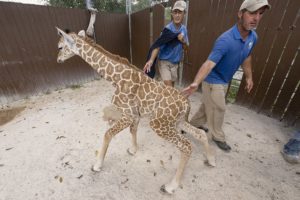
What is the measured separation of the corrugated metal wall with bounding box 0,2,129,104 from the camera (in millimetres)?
4844

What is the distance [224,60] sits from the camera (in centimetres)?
260

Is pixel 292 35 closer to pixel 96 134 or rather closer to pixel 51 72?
pixel 96 134

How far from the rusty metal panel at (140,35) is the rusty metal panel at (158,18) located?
351mm

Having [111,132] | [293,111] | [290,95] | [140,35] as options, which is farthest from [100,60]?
[140,35]

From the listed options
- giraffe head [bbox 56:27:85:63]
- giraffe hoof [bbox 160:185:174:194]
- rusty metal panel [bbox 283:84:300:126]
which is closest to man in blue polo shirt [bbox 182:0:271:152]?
giraffe hoof [bbox 160:185:174:194]

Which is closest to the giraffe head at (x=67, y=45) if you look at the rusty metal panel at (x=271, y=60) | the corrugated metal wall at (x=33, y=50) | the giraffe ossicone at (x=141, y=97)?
the giraffe ossicone at (x=141, y=97)

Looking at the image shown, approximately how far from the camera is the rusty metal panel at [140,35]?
22.0 ft

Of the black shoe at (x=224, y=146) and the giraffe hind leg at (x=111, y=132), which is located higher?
the giraffe hind leg at (x=111, y=132)

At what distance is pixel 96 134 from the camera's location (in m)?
3.72

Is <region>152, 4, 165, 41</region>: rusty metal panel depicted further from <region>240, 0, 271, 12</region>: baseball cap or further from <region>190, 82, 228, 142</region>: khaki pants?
<region>240, 0, 271, 12</region>: baseball cap

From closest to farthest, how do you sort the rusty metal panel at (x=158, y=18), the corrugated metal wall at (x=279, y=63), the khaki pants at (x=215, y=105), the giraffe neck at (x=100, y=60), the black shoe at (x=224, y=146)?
1. the giraffe neck at (x=100, y=60)
2. the khaki pants at (x=215, y=105)
3. the black shoe at (x=224, y=146)
4. the corrugated metal wall at (x=279, y=63)
5. the rusty metal panel at (x=158, y=18)

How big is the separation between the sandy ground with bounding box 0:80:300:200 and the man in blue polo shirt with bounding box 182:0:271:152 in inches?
23.3

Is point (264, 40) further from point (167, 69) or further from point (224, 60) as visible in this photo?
point (167, 69)

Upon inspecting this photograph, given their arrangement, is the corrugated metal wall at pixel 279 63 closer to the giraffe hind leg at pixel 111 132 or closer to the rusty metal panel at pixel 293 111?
→ the rusty metal panel at pixel 293 111
